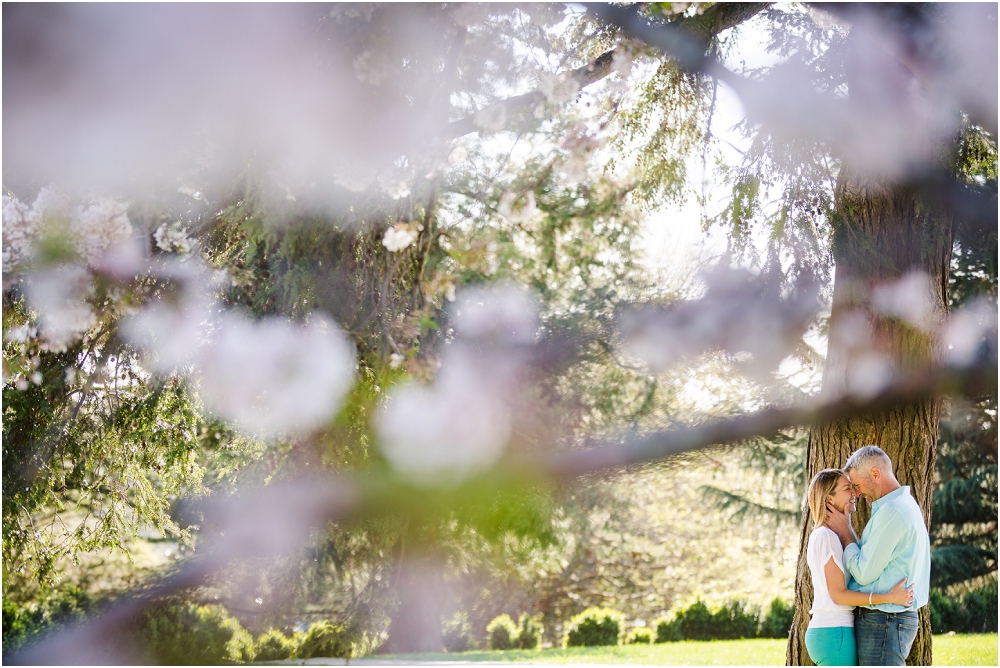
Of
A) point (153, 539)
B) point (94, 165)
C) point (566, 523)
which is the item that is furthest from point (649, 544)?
point (94, 165)

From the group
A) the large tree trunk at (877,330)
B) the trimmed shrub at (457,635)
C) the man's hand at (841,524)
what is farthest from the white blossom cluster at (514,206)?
the trimmed shrub at (457,635)

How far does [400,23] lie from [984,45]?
63.4 inches

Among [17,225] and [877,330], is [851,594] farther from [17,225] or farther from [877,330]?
[17,225]

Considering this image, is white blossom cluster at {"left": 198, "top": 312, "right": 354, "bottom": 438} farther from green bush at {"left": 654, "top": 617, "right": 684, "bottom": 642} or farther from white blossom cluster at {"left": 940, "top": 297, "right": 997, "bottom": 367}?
green bush at {"left": 654, "top": 617, "right": 684, "bottom": 642}

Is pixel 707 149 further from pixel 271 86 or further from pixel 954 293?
pixel 954 293

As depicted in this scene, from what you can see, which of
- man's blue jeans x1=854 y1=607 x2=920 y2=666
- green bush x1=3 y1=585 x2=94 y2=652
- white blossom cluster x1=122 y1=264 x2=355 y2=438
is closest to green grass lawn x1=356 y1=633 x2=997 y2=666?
green bush x1=3 y1=585 x2=94 y2=652

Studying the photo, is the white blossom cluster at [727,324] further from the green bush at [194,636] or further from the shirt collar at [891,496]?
the green bush at [194,636]

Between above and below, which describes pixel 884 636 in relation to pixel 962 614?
above

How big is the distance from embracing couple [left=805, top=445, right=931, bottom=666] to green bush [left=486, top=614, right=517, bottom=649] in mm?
3894

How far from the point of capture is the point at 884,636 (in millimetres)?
1392

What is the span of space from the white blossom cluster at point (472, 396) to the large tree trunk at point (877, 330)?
163 centimetres

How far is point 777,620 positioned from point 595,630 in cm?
126

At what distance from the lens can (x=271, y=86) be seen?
192 centimetres

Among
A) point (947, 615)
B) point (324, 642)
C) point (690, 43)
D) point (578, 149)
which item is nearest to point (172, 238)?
point (578, 149)
